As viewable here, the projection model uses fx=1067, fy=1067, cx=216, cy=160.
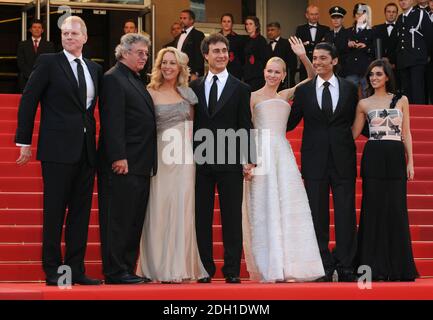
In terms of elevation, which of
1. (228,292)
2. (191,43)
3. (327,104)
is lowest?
(228,292)

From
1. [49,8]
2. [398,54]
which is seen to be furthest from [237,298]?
[49,8]

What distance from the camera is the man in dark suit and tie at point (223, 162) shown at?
871cm

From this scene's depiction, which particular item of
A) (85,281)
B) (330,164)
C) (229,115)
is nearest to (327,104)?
(330,164)

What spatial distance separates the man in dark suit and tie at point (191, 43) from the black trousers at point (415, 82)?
328 cm

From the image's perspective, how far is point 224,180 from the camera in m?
8.77

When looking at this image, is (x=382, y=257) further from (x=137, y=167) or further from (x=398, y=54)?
(x=398, y=54)

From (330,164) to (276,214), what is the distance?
0.65 metres

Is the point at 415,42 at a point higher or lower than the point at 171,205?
higher

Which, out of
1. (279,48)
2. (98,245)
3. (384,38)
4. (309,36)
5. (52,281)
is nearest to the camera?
(52,281)

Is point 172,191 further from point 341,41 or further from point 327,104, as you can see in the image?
point 341,41

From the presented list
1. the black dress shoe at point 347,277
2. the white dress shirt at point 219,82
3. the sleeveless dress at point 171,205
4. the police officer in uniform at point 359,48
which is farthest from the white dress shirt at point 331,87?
the police officer in uniform at point 359,48

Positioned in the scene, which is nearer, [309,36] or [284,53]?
[309,36]

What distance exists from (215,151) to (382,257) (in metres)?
1.70
